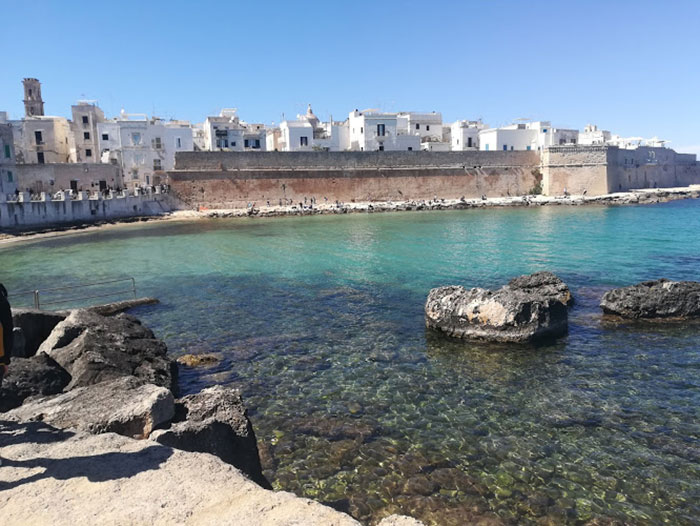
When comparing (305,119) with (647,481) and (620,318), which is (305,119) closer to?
(620,318)

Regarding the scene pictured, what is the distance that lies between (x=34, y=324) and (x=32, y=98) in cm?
5498

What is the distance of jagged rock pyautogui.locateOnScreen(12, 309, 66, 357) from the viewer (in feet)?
30.1

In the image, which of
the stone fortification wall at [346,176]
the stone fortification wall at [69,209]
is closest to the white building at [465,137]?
the stone fortification wall at [346,176]

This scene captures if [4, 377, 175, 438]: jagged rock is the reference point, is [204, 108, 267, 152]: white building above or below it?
above

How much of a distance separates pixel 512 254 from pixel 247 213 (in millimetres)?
27663

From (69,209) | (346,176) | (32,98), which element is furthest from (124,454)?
(32,98)

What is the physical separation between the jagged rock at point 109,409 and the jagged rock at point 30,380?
84cm

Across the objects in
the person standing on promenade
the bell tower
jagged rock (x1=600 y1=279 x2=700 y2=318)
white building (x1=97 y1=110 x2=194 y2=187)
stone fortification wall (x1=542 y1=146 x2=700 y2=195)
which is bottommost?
jagged rock (x1=600 y1=279 x2=700 y2=318)

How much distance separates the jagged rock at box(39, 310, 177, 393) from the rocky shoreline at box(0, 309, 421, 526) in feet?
0.09

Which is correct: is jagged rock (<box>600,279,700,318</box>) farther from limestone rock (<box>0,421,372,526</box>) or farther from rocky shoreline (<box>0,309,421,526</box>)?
limestone rock (<box>0,421,372,526</box>)

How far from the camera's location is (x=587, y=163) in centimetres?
5322

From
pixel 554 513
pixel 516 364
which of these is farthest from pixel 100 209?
pixel 554 513

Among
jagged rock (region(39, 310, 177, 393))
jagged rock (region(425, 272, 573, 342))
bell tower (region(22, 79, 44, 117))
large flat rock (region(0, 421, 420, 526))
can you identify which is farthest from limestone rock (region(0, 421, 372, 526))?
bell tower (region(22, 79, 44, 117))

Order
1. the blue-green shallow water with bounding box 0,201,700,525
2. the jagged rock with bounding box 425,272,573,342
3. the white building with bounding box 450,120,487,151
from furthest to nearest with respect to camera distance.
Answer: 1. the white building with bounding box 450,120,487,151
2. the jagged rock with bounding box 425,272,573,342
3. the blue-green shallow water with bounding box 0,201,700,525
